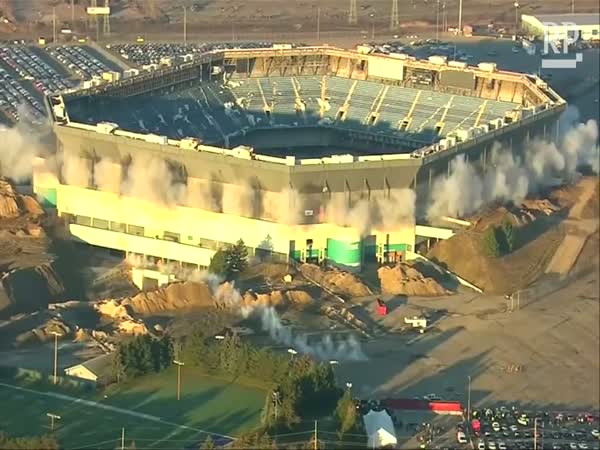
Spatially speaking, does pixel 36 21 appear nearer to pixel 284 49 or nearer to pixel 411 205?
pixel 284 49

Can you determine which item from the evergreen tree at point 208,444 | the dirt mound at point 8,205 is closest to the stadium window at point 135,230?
the dirt mound at point 8,205

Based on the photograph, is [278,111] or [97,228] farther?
[278,111]

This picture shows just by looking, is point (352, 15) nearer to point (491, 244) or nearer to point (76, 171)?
point (76, 171)

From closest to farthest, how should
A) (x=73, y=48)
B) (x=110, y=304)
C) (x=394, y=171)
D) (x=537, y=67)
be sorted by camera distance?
(x=110, y=304), (x=394, y=171), (x=537, y=67), (x=73, y=48)

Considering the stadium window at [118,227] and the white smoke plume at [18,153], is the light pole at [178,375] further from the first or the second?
the white smoke plume at [18,153]

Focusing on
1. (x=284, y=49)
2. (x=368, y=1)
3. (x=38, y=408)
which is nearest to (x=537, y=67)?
(x=284, y=49)

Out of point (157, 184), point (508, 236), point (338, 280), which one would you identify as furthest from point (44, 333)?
point (508, 236)

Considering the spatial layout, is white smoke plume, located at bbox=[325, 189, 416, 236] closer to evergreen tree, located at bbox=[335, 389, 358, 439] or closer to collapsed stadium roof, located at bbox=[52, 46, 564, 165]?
collapsed stadium roof, located at bbox=[52, 46, 564, 165]

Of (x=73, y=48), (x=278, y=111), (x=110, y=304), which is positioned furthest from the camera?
(x=73, y=48)
